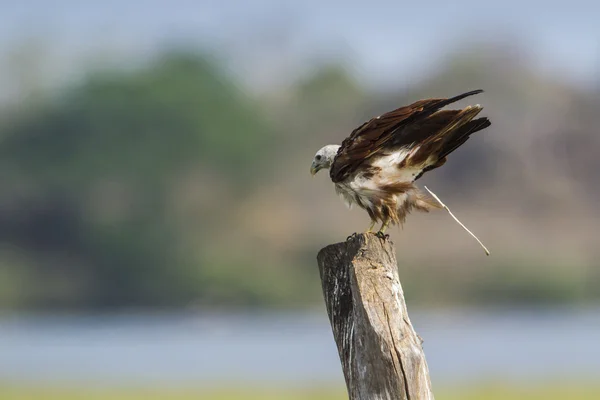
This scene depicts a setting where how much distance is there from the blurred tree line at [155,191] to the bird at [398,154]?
1735 inches

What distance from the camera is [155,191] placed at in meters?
60.8

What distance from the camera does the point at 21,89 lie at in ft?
231

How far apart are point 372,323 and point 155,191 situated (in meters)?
55.0

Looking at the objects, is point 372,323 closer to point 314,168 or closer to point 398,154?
point 398,154

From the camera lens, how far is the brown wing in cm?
736

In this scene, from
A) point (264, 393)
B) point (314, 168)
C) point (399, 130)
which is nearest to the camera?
point (399, 130)

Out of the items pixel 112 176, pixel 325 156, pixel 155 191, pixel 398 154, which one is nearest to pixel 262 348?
pixel 325 156

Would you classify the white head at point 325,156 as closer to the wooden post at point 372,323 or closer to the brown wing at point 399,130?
the brown wing at point 399,130

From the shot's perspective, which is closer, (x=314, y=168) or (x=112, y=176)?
(x=314, y=168)

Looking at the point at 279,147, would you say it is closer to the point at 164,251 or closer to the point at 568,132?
the point at 164,251

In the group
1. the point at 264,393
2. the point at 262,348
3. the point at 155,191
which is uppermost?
the point at 155,191

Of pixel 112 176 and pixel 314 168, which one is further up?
pixel 112 176

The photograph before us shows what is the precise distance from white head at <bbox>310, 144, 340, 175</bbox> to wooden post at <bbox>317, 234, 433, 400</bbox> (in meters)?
2.26

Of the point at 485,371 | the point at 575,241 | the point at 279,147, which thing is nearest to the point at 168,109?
the point at 279,147
